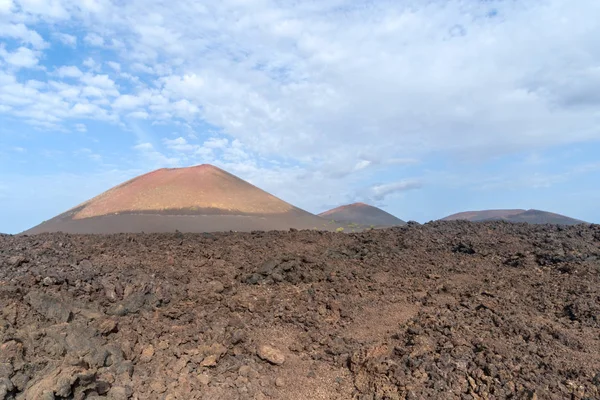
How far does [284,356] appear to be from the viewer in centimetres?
527

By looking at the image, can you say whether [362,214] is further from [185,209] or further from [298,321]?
[298,321]

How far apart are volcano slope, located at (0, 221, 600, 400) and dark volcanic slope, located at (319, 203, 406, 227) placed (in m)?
29.1

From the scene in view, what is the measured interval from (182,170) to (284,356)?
100ft

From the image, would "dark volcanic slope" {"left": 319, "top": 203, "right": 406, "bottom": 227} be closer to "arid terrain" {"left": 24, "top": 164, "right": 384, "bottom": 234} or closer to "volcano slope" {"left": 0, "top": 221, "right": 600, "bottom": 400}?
"arid terrain" {"left": 24, "top": 164, "right": 384, "bottom": 234}

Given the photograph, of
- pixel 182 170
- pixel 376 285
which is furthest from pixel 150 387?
pixel 182 170

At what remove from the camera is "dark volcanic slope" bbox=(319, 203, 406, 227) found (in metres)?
38.8

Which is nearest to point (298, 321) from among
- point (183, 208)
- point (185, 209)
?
point (185, 209)

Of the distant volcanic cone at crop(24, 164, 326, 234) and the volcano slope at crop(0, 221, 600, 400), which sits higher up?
the distant volcanic cone at crop(24, 164, 326, 234)

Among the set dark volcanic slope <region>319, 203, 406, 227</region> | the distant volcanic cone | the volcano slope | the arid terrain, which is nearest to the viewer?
the volcano slope

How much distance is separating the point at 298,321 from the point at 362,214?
3469cm

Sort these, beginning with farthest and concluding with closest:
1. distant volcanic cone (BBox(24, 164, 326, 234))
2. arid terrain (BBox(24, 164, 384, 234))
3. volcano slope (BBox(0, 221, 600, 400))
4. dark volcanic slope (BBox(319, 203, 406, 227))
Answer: dark volcanic slope (BBox(319, 203, 406, 227))
distant volcanic cone (BBox(24, 164, 326, 234))
arid terrain (BBox(24, 164, 384, 234))
volcano slope (BBox(0, 221, 600, 400))

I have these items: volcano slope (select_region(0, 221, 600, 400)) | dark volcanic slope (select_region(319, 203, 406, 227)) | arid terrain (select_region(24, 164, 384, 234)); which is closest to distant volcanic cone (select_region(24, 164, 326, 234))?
arid terrain (select_region(24, 164, 384, 234))

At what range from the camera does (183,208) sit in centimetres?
2828

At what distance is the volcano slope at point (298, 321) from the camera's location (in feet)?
14.9
